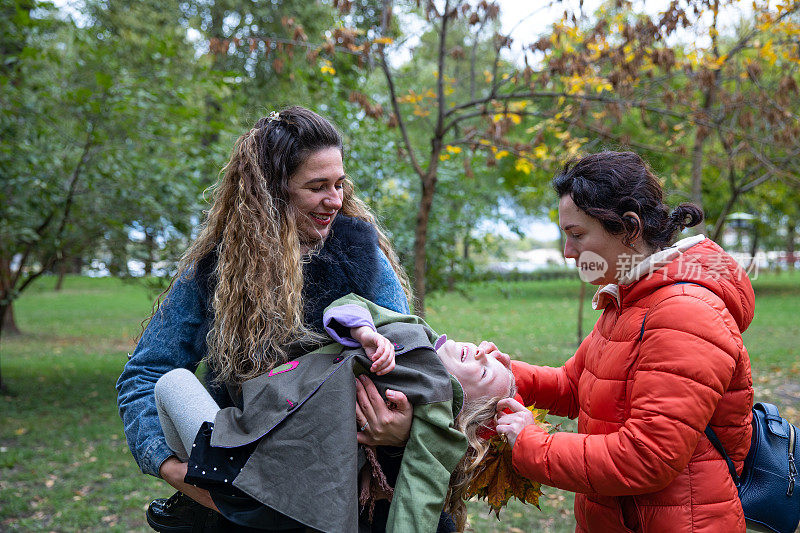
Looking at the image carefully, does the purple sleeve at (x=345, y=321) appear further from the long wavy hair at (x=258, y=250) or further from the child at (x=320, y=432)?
the long wavy hair at (x=258, y=250)

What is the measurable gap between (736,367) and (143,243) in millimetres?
7036

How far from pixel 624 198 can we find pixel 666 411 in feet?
2.11

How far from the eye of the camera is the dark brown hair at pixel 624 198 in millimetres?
1912

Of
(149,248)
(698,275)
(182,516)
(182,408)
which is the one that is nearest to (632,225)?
(698,275)

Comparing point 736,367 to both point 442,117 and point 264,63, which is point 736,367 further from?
point 264,63

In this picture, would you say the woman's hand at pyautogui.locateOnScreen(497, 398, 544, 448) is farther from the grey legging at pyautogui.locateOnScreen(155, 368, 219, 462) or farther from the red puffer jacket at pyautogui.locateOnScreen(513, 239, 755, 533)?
the grey legging at pyautogui.locateOnScreen(155, 368, 219, 462)

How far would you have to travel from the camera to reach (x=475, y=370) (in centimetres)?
211

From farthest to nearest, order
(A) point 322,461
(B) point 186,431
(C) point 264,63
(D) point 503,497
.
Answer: (C) point 264,63 → (D) point 503,497 → (B) point 186,431 → (A) point 322,461

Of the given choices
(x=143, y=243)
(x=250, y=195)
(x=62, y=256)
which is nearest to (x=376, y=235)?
(x=250, y=195)

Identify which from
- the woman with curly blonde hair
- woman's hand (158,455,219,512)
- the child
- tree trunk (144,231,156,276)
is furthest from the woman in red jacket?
tree trunk (144,231,156,276)

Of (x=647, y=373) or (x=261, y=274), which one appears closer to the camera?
(x=647, y=373)

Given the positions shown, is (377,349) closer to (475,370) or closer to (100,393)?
(475,370)

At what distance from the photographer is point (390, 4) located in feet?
18.5

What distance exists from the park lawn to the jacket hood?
72.5 inches
